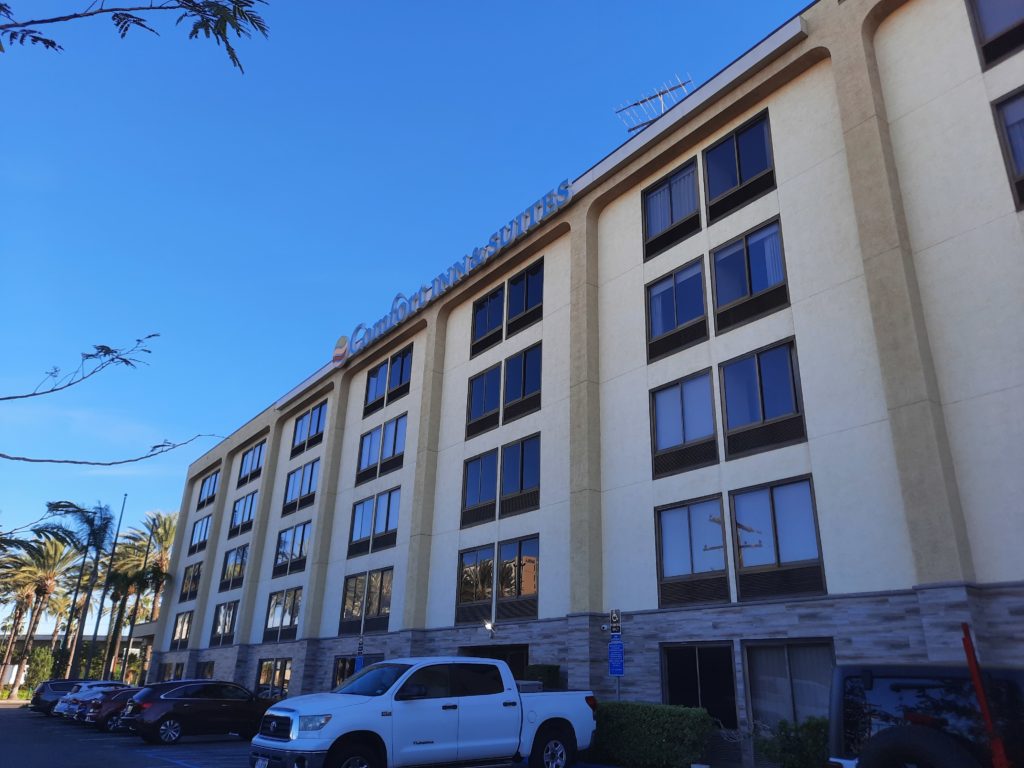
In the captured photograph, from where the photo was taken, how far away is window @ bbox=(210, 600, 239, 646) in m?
44.0

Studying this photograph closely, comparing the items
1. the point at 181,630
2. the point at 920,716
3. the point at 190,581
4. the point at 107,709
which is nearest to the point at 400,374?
the point at 107,709

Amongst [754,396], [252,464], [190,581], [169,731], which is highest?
[252,464]

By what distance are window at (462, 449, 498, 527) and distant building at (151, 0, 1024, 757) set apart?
0.55 ft

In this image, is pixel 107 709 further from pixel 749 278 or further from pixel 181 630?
pixel 181 630

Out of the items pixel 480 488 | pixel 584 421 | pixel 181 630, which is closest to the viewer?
pixel 584 421

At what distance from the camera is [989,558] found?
541 inches

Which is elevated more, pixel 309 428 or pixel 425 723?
pixel 309 428

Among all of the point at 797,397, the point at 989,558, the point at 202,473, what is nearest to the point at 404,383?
the point at 797,397

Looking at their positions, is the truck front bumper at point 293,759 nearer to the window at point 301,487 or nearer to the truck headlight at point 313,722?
the truck headlight at point 313,722

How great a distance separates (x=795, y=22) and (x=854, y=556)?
13651mm

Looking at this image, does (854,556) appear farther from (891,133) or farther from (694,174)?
(694,174)

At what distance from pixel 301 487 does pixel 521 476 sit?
1964 cm

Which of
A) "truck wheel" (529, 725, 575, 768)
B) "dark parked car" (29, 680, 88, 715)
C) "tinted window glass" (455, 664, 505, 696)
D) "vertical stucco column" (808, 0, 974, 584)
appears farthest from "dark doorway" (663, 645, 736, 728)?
"dark parked car" (29, 680, 88, 715)

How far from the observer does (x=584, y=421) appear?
22891 millimetres
